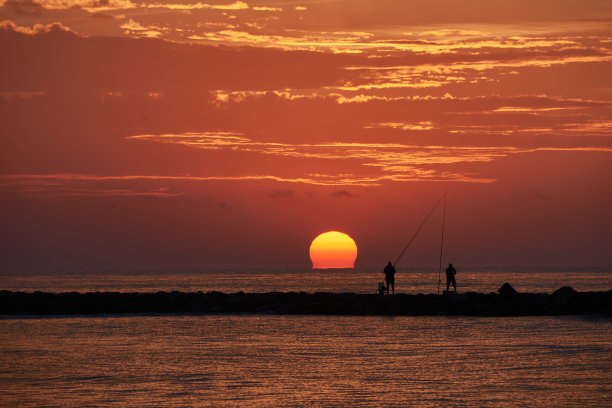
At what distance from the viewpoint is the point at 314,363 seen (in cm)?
2248

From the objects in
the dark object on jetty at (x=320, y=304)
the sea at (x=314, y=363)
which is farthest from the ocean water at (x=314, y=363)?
the dark object on jetty at (x=320, y=304)

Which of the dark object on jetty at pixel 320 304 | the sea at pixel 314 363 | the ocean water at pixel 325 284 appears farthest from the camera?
the ocean water at pixel 325 284

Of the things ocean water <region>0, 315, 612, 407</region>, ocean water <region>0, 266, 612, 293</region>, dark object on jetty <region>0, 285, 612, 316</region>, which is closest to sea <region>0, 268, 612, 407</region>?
ocean water <region>0, 315, 612, 407</region>

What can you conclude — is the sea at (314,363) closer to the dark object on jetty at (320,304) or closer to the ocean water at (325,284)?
the dark object on jetty at (320,304)

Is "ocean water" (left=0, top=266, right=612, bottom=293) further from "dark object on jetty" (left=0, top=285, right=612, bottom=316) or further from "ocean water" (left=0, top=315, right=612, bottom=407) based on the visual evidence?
"ocean water" (left=0, top=315, right=612, bottom=407)

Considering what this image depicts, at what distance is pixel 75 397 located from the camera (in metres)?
17.7

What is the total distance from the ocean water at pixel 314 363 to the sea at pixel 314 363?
0.12 ft

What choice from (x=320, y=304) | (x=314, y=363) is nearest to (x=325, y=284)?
(x=320, y=304)

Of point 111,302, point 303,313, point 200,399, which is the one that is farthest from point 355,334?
point 111,302

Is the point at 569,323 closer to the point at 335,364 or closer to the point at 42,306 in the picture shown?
the point at 335,364

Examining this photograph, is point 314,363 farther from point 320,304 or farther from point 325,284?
point 325,284

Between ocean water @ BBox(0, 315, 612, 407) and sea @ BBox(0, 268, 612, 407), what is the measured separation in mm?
38

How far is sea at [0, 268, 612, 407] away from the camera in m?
17.5

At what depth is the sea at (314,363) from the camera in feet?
57.3
